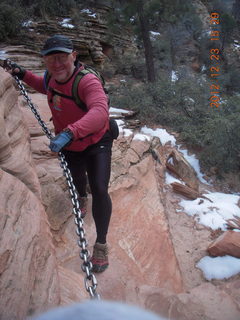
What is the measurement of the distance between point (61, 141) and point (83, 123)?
221 mm

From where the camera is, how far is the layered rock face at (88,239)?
1683 mm

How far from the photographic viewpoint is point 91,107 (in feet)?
7.11

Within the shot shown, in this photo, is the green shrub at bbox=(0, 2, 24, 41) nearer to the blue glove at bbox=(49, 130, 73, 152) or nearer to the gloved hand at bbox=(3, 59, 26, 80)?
the gloved hand at bbox=(3, 59, 26, 80)

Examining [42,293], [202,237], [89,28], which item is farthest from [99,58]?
[42,293]

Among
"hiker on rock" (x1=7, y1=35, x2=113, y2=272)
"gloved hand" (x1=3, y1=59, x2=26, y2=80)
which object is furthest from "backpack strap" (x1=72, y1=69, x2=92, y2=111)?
"gloved hand" (x1=3, y1=59, x2=26, y2=80)

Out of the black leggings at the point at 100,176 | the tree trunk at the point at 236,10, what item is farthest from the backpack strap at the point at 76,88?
the tree trunk at the point at 236,10

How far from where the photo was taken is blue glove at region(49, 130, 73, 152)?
1.91 meters

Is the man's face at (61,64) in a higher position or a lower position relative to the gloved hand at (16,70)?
higher

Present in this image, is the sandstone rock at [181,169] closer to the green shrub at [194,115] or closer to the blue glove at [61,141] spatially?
the green shrub at [194,115]

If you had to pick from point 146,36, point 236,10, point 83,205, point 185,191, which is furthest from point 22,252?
point 236,10

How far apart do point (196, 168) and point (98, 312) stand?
6.81 m

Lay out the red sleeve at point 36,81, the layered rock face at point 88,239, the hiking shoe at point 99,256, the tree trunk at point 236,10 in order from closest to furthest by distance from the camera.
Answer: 1. the layered rock face at point 88,239
2. the hiking shoe at point 99,256
3. the red sleeve at point 36,81
4. the tree trunk at point 236,10

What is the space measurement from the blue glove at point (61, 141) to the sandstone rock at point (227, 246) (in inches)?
120

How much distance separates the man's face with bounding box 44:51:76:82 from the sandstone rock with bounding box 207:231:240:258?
3.14m
